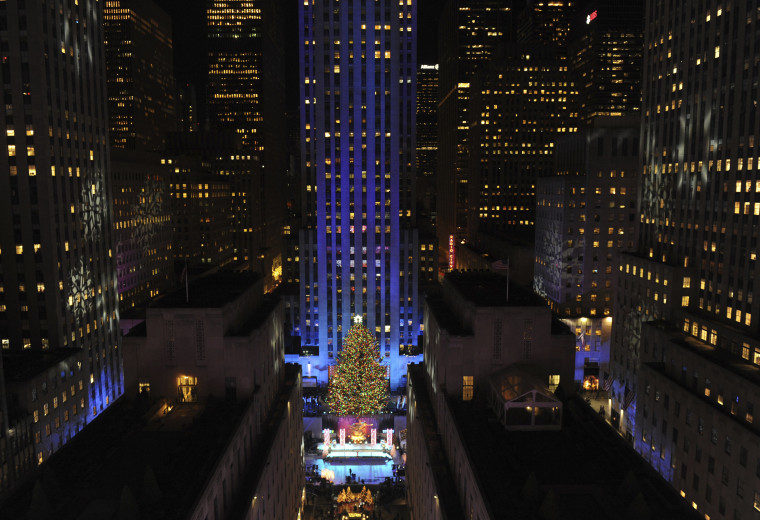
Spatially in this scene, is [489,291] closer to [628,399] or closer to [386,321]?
[628,399]

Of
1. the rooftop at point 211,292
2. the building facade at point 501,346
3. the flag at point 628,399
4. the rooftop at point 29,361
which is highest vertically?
the rooftop at point 211,292

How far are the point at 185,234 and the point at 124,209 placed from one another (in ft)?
147

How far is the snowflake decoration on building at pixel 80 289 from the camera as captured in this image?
93.6m

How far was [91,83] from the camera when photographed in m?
101

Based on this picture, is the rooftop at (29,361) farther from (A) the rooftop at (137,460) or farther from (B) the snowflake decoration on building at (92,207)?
(B) the snowflake decoration on building at (92,207)

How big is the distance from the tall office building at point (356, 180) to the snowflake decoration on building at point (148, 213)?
1805 inches

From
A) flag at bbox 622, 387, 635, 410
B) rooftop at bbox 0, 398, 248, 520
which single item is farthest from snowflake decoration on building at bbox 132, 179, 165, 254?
Answer: flag at bbox 622, 387, 635, 410

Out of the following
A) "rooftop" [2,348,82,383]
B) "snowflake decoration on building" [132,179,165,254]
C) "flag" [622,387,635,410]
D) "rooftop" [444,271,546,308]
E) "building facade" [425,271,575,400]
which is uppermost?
"snowflake decoration on building" [132,179,165,254]

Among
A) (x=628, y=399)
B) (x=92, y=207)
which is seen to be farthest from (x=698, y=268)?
(x=92, y=207)

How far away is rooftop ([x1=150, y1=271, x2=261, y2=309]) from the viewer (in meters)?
63.1

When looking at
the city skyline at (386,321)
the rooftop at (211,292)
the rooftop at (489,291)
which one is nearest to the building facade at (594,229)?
the city skyline at (386,321)

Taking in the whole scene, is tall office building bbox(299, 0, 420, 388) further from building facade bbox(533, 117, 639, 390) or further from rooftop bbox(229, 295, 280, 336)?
rooftop bbox(229, 295, 280, 336)

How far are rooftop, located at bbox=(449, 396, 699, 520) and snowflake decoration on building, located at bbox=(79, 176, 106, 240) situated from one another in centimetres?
6990

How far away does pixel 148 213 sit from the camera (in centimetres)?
16312
